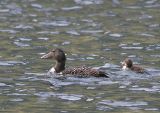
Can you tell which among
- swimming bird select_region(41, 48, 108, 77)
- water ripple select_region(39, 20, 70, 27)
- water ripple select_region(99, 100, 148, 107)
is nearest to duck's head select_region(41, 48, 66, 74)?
swimming bird select_region(41, 48, 108, 77)

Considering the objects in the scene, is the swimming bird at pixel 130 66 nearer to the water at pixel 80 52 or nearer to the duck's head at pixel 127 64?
the duck's head at pixel 127 64

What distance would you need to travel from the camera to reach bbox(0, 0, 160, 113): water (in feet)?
56.2

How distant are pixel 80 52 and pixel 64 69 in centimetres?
277

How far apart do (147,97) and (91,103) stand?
1.32 metres

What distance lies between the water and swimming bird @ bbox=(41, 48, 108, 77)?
0.60 ft

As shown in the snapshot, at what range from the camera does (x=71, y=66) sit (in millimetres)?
21703

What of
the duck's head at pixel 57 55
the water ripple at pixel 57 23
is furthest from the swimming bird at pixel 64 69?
the water ripple at pixel 57 23

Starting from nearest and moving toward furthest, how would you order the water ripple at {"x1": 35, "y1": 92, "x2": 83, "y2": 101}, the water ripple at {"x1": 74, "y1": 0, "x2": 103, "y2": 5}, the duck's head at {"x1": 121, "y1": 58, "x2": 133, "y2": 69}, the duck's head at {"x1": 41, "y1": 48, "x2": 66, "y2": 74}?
1. the water ripple at {"x1": 35, "y1": 92, "x2": 83, "y2": 101}
2. the duck's head at {"x1": 121, "y1": 58, "x2": 133, "y2": 69}
3. the duck's head at {"x1": 41, "y1": 48, "x2": 66, "y2": 74}
4. the water ripple at {"x1": 74, "y1": 0, "x2": 103, "y2": 5}

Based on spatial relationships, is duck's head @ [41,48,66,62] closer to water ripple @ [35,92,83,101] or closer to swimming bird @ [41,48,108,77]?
swimming bird @ [41,48,108,77]

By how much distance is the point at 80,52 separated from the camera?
23.7 meters

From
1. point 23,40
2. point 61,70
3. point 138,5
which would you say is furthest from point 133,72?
point 138,5

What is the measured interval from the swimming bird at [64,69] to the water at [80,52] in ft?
0.60

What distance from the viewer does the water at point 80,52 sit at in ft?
56.2

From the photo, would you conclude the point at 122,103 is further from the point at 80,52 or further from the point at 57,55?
the point at 80,52
